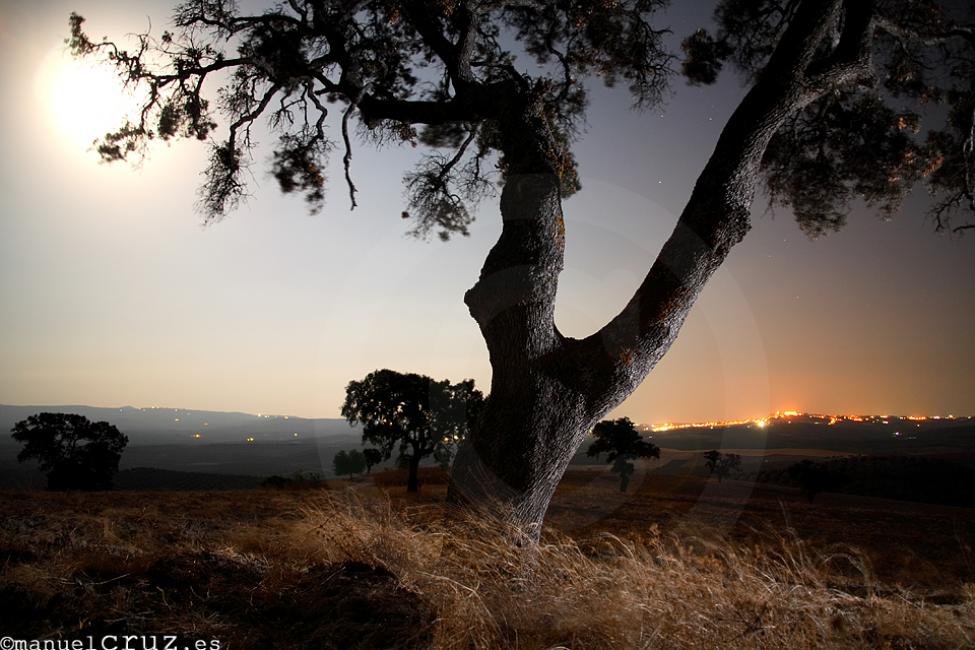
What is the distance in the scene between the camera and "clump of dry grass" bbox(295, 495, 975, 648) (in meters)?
2.76

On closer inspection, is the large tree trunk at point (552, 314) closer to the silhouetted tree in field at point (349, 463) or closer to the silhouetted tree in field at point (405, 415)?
the silhouetted tree in field at point (405, 415)

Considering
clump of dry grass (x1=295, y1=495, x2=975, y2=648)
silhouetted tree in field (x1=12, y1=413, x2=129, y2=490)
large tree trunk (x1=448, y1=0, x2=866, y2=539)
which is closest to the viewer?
clump of dry grass (x1=295, y1=495, x2=975, y2=648)

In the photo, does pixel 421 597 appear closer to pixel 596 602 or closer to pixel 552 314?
pixel 596 602

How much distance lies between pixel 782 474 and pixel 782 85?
5547 centimetres

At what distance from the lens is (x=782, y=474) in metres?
49.8

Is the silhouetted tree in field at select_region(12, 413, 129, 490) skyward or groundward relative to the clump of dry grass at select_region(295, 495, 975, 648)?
groundward

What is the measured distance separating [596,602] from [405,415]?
1060 inches

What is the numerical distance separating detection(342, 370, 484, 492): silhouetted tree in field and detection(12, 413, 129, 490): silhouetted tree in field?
15.3 metres

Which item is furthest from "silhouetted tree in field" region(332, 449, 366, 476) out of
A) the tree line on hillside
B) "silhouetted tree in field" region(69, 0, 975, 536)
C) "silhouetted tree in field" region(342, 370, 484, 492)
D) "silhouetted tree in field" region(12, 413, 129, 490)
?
"silhouetted tree in field" region(69, 0, 975, 536)

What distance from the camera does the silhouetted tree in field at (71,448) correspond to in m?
28.1

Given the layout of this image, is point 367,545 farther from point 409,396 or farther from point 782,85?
point 409,396

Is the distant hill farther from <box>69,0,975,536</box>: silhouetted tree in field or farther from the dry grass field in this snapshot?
the dry grass field

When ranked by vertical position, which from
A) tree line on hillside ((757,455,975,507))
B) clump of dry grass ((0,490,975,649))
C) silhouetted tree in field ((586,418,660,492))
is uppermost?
clump of dry grass ((0,490,975,649))

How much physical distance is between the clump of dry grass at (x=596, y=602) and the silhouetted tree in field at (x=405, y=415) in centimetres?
2458
